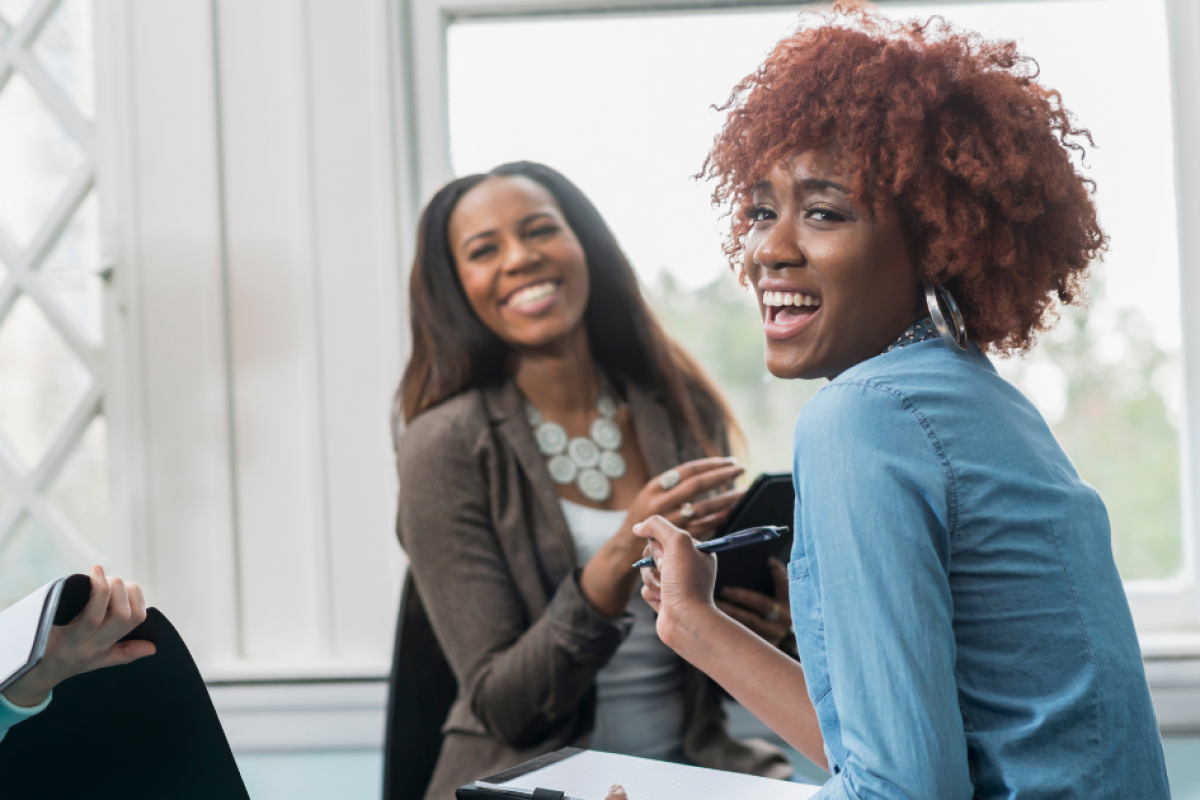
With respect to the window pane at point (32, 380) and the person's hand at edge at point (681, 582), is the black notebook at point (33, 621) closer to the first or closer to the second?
the person's hand at edge at point (681, 582)

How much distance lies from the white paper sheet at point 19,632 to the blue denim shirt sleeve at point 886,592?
661mm

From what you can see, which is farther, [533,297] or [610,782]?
[533,297]

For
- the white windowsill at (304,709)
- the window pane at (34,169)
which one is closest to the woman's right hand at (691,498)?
the white windowsill at (304,709)

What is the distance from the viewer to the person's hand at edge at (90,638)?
900 mm

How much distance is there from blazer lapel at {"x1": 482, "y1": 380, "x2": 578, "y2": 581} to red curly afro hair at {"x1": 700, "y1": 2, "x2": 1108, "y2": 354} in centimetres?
81

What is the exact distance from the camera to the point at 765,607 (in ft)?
4.83

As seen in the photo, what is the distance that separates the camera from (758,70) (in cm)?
94

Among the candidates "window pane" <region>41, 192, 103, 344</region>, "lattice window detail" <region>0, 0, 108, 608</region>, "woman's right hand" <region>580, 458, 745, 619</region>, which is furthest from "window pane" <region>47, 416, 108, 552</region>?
"woman's right hand" <region>580, 458, 745, 619</region>

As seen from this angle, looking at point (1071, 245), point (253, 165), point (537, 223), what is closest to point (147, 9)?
point (253, 165)

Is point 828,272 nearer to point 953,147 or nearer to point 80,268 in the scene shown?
point 953,147

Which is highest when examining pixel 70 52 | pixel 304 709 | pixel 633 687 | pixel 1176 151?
pixel 70 52

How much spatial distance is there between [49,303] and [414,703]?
48.1 inches

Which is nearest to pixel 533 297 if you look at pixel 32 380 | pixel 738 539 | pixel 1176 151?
pixel 738 539

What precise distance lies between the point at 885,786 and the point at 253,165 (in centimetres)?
185
